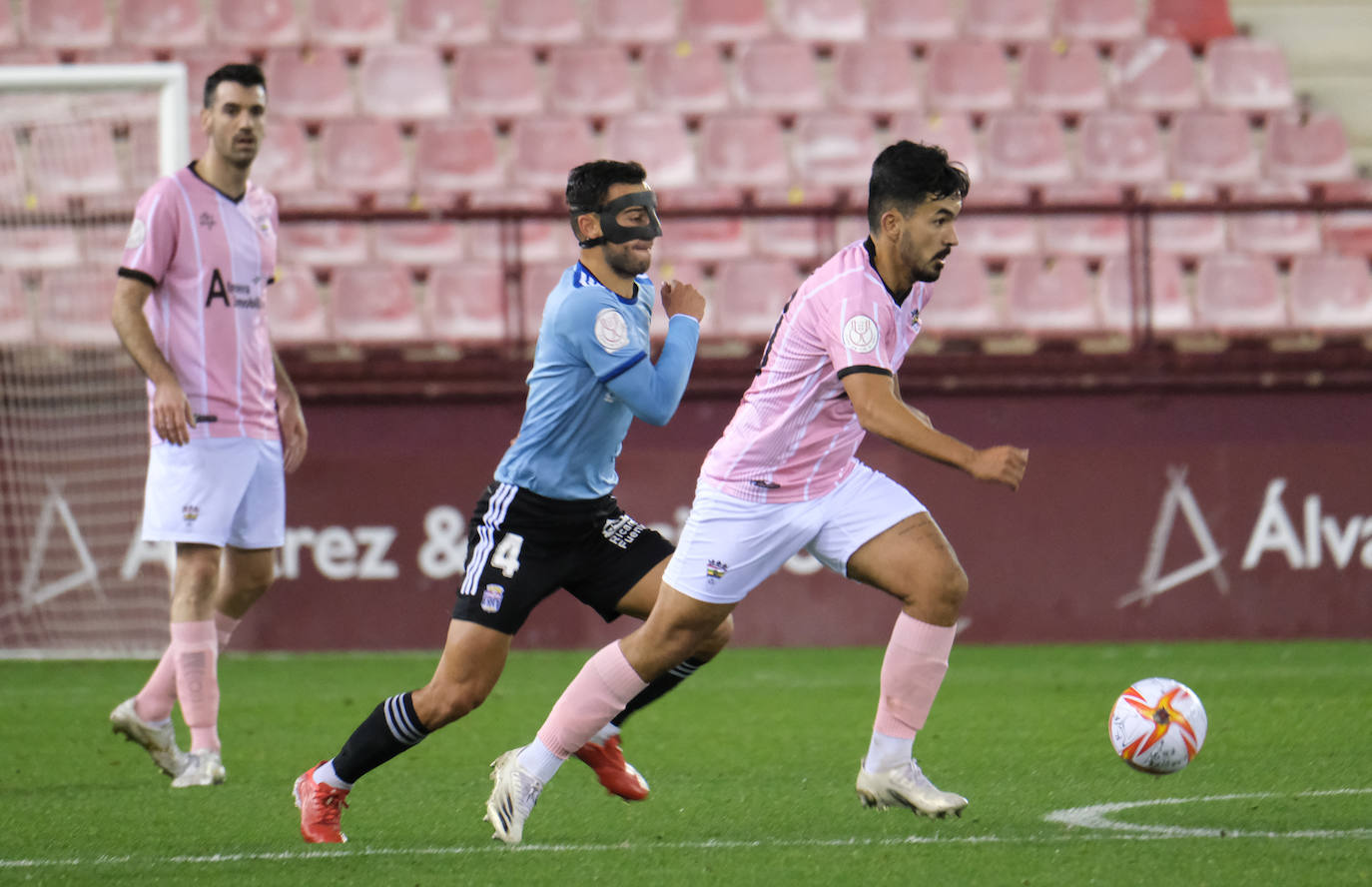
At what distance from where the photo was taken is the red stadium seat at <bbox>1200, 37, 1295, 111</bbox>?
44.3 ft

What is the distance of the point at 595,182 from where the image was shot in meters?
4.84

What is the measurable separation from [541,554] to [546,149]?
8.06m

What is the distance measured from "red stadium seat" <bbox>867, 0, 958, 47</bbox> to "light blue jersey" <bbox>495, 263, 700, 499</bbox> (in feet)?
30.8

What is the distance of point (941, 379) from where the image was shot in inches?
387

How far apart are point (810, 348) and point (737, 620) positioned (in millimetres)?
5217

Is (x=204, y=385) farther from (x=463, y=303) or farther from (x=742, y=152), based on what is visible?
(x=742, y=152)

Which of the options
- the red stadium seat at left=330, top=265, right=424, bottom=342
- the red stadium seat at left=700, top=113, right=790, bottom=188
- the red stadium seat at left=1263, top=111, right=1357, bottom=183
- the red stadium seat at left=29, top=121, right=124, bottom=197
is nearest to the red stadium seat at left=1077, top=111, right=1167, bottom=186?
the red stadium seat at left=1263, top=111, right=1357, bottom=183

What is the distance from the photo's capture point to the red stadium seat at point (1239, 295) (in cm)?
1165

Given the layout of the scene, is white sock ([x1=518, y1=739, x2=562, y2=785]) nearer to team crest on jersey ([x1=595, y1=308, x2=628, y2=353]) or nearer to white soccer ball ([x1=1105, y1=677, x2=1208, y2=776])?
team crest on jersey ([x1=595, y1=308, x2=628, y2=353])

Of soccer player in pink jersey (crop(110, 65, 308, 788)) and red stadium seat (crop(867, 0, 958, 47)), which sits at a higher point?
red stadium seat (crop(867, 0, 958, 47))

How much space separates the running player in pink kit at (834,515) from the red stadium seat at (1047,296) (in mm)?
6811

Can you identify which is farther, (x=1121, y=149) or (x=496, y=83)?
(x=496, y=83)

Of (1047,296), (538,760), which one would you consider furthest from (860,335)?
(1047,296)

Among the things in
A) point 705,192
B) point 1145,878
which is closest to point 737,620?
point 705,192
